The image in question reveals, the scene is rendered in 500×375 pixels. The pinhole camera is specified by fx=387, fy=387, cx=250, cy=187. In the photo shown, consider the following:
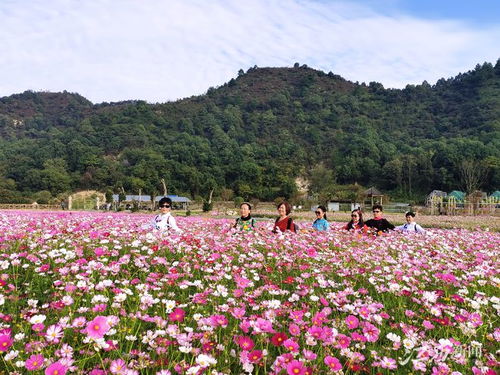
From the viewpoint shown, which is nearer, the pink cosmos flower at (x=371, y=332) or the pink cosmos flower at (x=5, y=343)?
the pink cosmos flower at (x=5, y=343)

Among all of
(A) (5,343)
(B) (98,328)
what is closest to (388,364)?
(B) (98,328)

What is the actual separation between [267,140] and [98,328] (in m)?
127

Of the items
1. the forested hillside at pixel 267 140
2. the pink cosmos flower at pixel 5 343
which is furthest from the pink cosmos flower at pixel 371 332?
the forested hillside at pixel 267 140

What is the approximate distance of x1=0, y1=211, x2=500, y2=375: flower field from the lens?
83.0 inches

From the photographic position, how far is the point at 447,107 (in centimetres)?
12950

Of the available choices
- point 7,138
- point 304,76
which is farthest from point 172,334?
point 304,76

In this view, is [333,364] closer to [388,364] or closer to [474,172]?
[388,364]

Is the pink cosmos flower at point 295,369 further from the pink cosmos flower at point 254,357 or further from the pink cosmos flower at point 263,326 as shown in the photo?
the pink cosmos flower at point 263,326

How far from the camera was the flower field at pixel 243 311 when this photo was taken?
2.11 m

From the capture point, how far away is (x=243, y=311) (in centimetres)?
251

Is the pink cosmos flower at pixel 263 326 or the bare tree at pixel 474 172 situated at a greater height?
the bare tree at pixel 474 172

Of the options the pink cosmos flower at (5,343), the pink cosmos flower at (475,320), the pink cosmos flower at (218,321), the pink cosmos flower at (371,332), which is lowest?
the pink cosmos flower at (475,320)

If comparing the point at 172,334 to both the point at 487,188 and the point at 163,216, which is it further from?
the point at 487,188

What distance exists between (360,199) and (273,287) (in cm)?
5792
